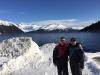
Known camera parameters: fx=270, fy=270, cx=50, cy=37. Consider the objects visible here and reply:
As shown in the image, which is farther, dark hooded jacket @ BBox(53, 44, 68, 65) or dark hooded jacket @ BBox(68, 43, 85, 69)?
dark hooded jacket @ BBox(53, 44, 68, 65)

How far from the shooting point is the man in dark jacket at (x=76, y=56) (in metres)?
10.4

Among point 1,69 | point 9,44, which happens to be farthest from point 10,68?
point 9,44

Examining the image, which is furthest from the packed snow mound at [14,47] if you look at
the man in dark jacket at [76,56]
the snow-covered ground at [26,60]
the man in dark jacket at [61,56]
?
the man in dark jacket at [76,56]

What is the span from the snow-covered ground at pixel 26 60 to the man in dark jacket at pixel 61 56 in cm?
369

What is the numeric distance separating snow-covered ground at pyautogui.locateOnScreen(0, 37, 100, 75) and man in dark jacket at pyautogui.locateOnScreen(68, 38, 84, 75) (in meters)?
3.88

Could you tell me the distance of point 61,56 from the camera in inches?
427

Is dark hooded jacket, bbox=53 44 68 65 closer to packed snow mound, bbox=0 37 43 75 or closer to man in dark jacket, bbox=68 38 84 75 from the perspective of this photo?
man in dark jacket, bbox=68 38 84 75

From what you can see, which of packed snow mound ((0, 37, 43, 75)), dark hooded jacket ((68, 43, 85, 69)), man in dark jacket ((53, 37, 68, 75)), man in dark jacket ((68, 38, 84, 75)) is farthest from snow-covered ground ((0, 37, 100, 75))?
dark hooded jacket ((68, 43, 85, 69))

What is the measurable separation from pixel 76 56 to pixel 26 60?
27.3ft

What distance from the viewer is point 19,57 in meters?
17.9

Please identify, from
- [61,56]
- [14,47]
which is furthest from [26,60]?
[61,56]

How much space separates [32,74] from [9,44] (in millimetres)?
4930

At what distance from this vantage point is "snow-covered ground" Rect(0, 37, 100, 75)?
630 inches

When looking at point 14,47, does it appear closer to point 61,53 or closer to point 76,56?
point 61,53
